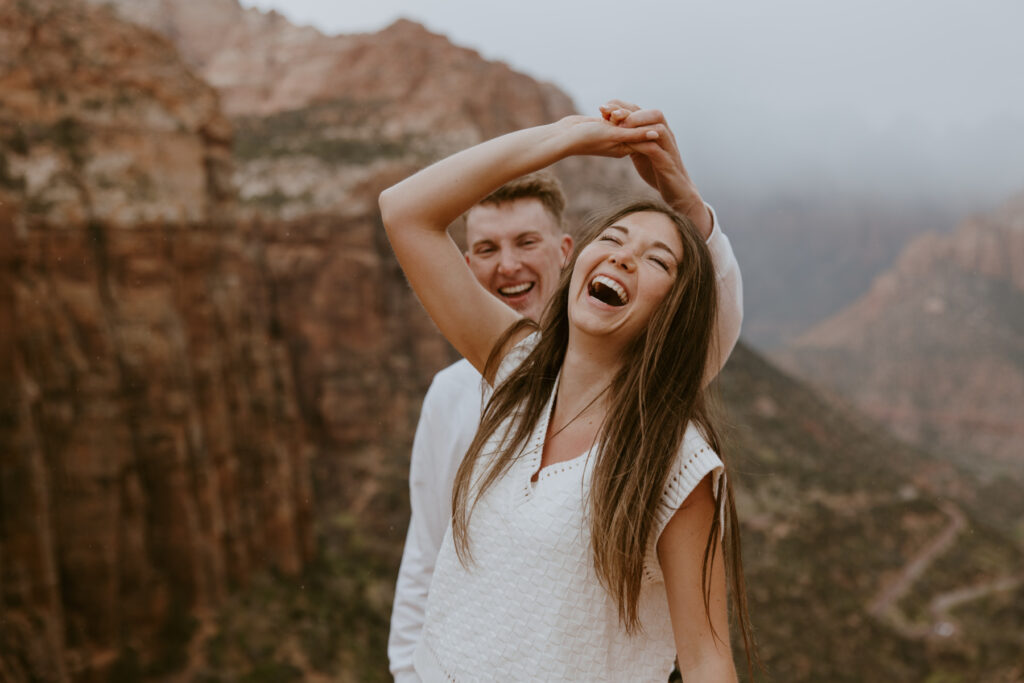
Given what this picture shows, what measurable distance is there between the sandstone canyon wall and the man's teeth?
8796 millimetres

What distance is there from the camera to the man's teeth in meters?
2.67

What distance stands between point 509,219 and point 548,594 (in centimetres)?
136

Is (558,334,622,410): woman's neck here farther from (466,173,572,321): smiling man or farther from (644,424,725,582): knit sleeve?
(466,173,572,321): smiling man

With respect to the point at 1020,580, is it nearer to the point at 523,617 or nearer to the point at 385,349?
the point at 385,349

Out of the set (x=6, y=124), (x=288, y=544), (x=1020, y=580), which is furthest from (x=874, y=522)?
(x=6, y=124)

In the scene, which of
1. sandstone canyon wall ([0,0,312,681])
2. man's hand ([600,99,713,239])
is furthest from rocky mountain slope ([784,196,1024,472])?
man's hand ([600,99,713,239])

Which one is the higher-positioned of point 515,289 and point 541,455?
point 515,289

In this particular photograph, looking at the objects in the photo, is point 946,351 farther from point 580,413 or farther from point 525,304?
point 580,413

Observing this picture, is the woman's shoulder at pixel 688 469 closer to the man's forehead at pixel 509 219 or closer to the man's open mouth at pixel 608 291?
the man's open mouth at pixel 608 291

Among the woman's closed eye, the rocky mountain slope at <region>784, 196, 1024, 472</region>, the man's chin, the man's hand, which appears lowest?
the rocky mountain slope at <region>784, 196, 1024, 472</region>

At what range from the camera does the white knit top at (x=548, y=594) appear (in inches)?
64.6

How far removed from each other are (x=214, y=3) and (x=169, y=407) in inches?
1270

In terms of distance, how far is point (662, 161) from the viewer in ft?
6.45

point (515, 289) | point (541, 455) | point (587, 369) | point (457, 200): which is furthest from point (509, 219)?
point (541, 455)
